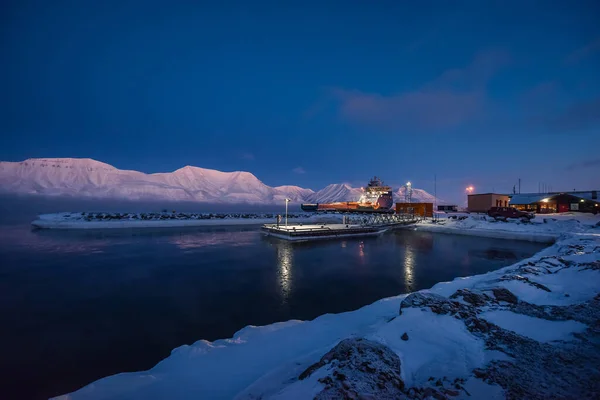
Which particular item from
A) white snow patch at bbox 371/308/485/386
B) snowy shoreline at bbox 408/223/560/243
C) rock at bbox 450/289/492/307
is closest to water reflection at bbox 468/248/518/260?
snowy shoreline at bbox 408/223/560/243

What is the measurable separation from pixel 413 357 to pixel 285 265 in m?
12.6

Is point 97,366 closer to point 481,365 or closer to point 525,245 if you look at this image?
point 481,365

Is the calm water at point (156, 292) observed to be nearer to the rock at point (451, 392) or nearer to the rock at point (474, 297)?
the rock at point (474, 297)

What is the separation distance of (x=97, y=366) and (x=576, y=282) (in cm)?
1493

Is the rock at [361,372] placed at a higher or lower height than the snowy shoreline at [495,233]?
higher

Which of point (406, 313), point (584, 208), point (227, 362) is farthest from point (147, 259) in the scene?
point (584, 208)

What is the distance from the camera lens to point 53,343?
23.1 feet

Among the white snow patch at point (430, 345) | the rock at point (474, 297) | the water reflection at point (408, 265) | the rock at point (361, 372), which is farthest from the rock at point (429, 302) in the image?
the water reflection at point (408, 265)

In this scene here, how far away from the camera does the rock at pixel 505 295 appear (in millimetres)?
7305

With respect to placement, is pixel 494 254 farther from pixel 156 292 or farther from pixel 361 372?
pixel 156 292

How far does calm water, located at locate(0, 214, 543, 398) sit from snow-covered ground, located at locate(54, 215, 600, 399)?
1.49m

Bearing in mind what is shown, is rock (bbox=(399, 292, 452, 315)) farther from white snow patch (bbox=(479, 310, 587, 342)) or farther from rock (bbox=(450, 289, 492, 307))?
rock (bbox=(450, 289, 492, 307))

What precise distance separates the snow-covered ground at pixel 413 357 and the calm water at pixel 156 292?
4.89ft

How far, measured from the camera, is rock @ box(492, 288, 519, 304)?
7.30 m
